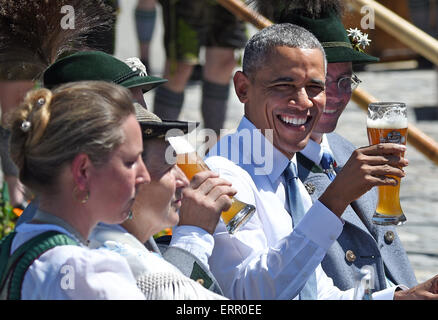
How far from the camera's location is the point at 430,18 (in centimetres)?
1317

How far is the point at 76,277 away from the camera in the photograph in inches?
82.4

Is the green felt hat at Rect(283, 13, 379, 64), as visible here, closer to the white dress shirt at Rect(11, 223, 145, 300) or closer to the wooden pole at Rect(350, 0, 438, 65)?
the wooden pole at Rect(350, 0, 438, 65)

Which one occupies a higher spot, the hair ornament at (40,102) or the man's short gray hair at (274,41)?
the man's short gray hair at (274,41)

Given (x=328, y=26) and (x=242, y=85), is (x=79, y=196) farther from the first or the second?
(x=328, y=26)

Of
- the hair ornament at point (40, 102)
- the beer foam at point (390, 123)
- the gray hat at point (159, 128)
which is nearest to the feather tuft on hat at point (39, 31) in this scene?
the gray hat at point (159, 128)

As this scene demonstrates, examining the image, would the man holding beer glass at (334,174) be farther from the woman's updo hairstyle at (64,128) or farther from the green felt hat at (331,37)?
the woman's updo hairstyle at (64,128)

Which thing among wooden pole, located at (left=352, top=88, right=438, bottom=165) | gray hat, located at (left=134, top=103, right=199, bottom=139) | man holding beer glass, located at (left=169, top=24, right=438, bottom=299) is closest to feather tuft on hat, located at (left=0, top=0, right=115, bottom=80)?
gray hat, located at (left=134, top=103, right=199, bottom=139)

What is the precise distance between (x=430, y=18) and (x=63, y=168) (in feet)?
38.2

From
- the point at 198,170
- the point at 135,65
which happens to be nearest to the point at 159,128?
the point at 198,170

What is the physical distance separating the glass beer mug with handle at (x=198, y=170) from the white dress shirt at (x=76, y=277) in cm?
63

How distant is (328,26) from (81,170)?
5.92ft

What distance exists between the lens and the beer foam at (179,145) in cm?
269
